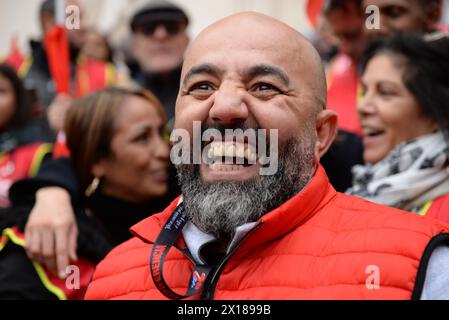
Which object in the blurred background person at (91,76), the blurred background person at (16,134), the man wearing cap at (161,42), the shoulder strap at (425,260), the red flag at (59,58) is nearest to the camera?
the shoulder strap at (425,260)

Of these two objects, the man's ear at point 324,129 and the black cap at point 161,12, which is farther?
the black cap at point 161,12

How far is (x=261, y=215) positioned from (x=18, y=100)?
2.89 metres

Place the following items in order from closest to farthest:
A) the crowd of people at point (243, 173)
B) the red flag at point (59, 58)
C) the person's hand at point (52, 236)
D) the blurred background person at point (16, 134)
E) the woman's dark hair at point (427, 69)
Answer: the crowd of people at point (243, 173), the person's hand at point (52, 236), the woman's dark hair at point (427, 69), the blurred background person at point (16, 134), the red flag at point (59, 58)

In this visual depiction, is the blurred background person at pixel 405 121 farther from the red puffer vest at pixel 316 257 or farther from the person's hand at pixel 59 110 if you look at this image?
the person's hand at pixel 59 110

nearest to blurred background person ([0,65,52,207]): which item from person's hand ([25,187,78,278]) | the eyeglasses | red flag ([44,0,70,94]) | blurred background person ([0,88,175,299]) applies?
red flag ([44,0,70,94])

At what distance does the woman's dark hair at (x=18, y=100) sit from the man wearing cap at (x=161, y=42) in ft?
2.56

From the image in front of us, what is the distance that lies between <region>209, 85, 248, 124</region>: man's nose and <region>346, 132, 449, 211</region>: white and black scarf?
1.02m

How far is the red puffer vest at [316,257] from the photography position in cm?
170

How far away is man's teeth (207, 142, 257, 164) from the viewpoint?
1.89m

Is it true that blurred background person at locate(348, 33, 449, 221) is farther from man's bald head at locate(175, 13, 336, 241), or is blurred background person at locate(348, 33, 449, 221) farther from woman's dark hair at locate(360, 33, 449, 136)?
man's bald head at locate(175, 13, 336, 241)

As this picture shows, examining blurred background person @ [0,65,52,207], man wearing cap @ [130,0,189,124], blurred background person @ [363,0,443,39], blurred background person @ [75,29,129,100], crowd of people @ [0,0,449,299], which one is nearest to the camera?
crowd of people @ [0,0,449,299]

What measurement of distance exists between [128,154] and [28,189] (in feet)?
1.60

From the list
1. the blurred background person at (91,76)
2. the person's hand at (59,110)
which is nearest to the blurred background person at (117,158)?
the person's hand at (59,110)

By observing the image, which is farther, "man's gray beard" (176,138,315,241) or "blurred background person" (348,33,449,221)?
"blurred background person" (348,33,449,221)
